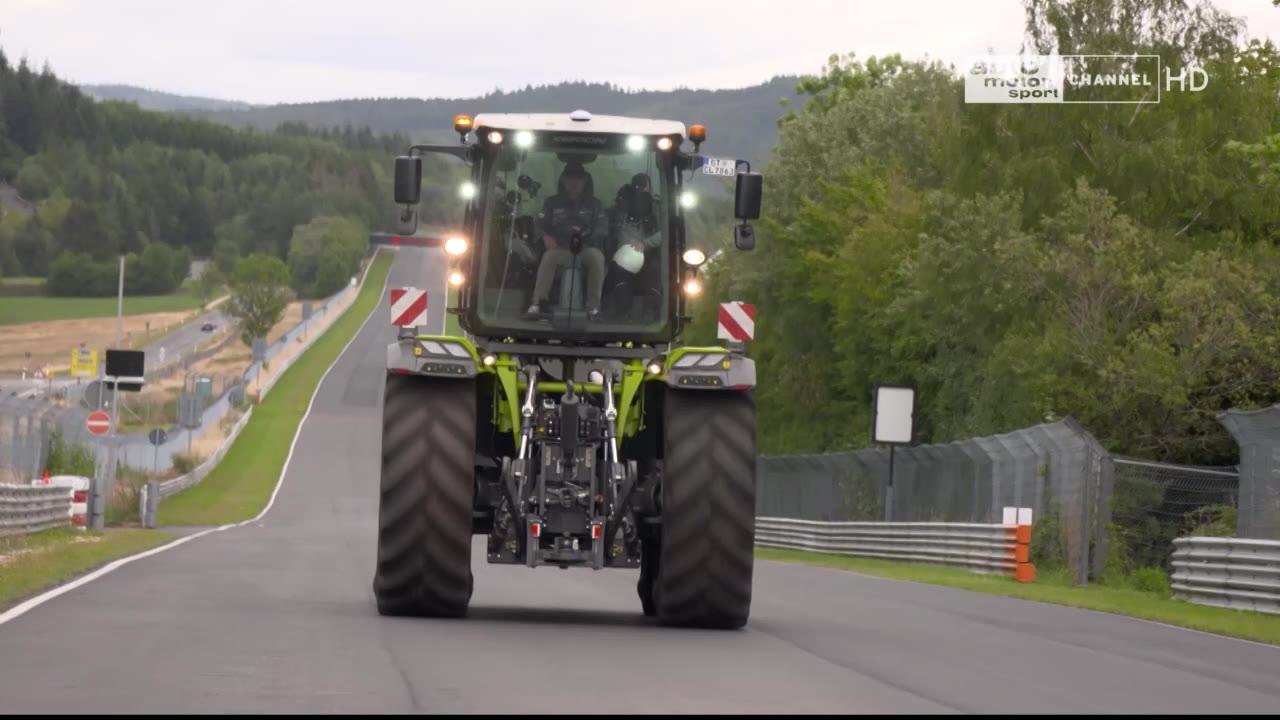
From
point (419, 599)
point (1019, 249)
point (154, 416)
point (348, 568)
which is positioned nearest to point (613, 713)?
point (419, 599)

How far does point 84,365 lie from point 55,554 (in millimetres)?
87487

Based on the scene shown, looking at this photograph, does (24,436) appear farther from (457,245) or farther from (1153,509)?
(457,245)

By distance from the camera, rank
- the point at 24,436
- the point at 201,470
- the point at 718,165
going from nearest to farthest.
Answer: the point at 718,165
the point at 24,436
the point at 201,470

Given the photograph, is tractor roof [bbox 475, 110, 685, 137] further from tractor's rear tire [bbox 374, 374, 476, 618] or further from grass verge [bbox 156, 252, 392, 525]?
grass verge [bbox 156, 252, 392, 525]

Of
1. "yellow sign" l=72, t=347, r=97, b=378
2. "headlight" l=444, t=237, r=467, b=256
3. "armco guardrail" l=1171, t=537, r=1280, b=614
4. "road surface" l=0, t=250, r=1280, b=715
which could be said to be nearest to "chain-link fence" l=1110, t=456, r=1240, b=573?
"armco guardrail" l=1171, t=537, r=1280, b=614

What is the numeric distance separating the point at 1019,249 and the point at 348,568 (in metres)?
21.0

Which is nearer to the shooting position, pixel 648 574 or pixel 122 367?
pixel 648 574

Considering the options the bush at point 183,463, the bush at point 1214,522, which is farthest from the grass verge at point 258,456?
the bush at point 1214,522

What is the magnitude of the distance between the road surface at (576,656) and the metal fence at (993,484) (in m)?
5.81

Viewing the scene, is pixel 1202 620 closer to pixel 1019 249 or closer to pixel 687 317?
pixel 687 317

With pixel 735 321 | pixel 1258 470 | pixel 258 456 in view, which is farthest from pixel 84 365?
pixel 735 321

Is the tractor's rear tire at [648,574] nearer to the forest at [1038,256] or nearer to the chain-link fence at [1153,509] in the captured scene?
the chain-link fence at [1153,509]

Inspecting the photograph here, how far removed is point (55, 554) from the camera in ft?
86.1

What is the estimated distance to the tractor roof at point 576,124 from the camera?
15.3 m
